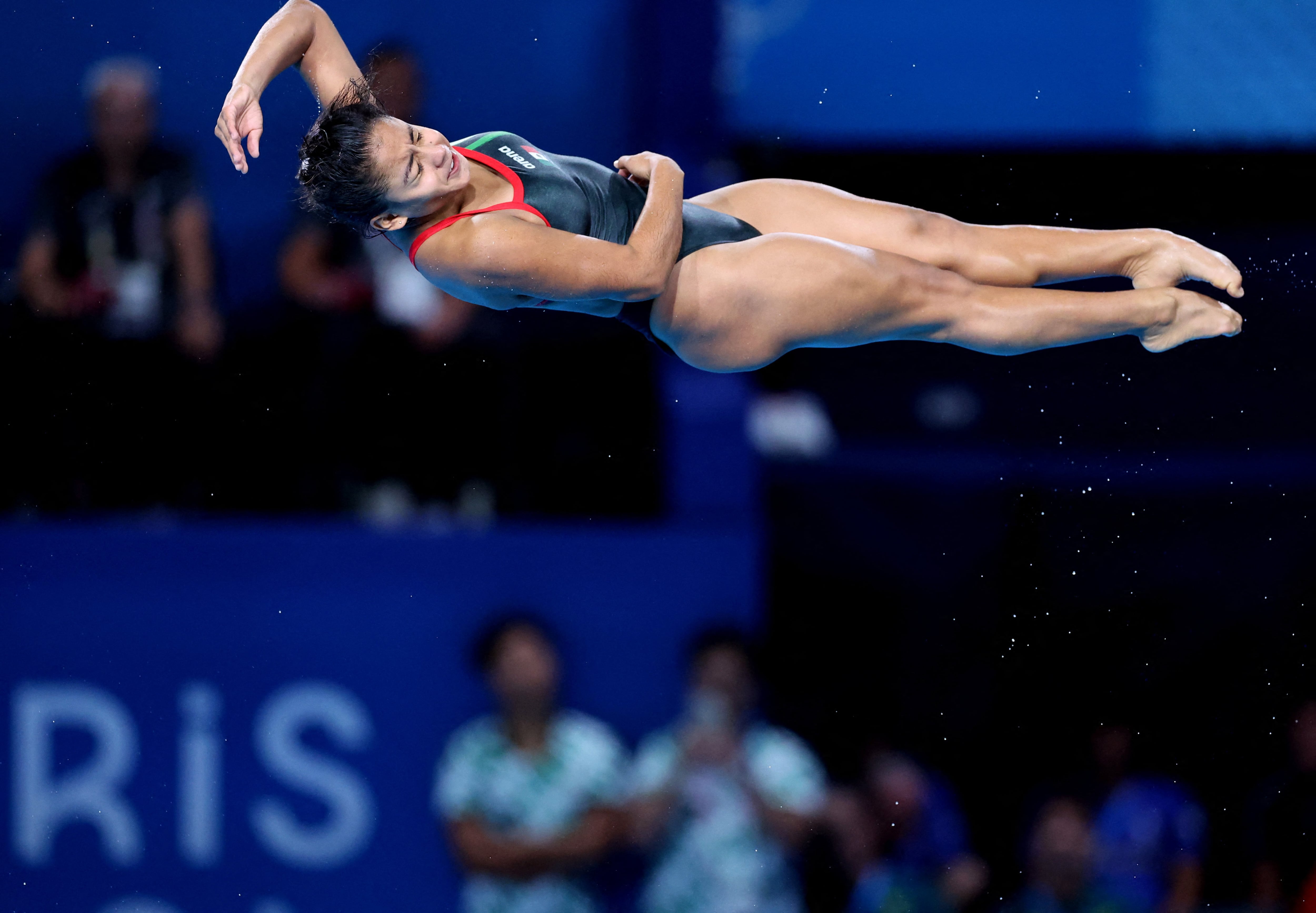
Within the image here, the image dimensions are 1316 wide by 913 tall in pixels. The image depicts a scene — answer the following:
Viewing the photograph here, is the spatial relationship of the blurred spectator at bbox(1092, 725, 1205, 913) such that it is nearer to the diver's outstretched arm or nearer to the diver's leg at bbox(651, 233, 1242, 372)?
the diver's leg at bbox(651, 233, 1242, 372)

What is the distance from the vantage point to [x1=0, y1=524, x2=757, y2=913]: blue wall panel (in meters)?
4.81

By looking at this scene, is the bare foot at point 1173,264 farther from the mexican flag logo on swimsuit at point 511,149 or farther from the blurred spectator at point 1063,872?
the blurred spectator at point 1063,872

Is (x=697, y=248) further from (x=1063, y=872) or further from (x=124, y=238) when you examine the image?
(x=1063, y=872)

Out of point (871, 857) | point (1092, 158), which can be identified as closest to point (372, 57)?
point (1092, 158)

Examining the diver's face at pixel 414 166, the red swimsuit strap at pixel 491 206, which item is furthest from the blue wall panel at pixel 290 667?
the diver's face at pixel 414 166

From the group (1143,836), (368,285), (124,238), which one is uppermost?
(124,238)

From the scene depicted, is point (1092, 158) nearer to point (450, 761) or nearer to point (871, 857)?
point (871, 857)

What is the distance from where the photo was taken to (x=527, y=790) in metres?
4.65

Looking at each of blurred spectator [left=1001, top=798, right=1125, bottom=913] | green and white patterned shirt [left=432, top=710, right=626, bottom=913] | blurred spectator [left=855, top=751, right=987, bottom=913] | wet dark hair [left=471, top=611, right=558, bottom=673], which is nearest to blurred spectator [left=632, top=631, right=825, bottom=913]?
green and white patterned shirt [left=432, top=710, right=626, bottom=913]

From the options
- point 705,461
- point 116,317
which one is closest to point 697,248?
point 705,461

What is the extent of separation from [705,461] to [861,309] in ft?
6.22

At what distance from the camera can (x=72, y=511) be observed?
4980 mm

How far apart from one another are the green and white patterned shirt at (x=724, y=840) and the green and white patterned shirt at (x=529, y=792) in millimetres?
173

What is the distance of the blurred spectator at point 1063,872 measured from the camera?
190 inches
